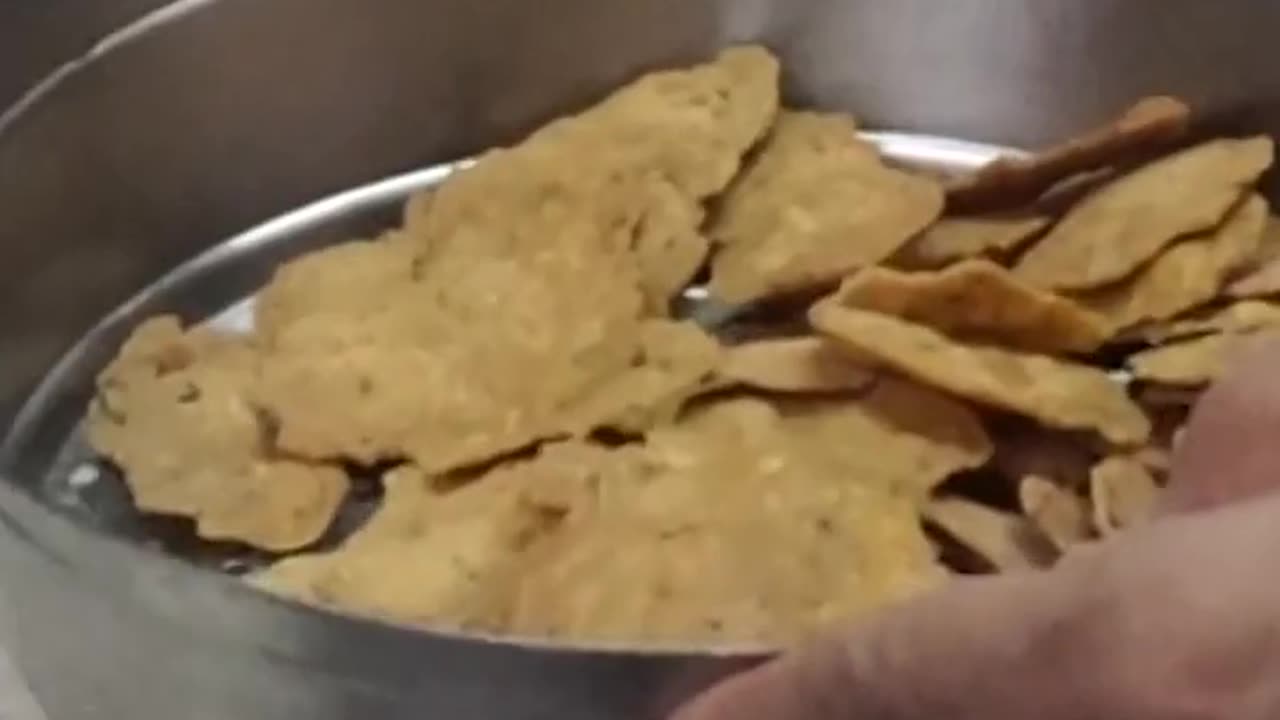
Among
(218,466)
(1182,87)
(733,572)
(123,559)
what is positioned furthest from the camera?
(1182,87)

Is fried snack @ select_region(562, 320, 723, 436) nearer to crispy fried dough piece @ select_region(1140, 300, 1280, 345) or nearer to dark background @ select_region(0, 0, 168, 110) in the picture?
crispy fried dough piece @ select_region(1140, 300, 1280, 345)

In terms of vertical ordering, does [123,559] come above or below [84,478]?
above

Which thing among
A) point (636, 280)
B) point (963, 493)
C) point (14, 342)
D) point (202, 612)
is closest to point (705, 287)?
point (636, 280)

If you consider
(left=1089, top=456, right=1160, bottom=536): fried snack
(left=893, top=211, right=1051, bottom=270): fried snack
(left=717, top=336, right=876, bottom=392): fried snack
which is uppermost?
(left=893, top=211, right=1051, bottom=270): fried snack

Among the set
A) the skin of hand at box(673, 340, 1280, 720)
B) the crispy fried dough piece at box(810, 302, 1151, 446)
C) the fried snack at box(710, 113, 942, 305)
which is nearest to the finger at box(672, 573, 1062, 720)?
the skin of hand at box(673, 340, 1280, 720)

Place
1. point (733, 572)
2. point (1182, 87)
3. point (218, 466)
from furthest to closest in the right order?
point (1182, 87) → point (218, 466) → point (733, 572)

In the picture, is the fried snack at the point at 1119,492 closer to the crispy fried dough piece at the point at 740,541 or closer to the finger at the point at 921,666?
the crispy fried dough piece at the point at 740,541

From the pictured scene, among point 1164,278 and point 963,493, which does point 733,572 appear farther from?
point 1164,278
